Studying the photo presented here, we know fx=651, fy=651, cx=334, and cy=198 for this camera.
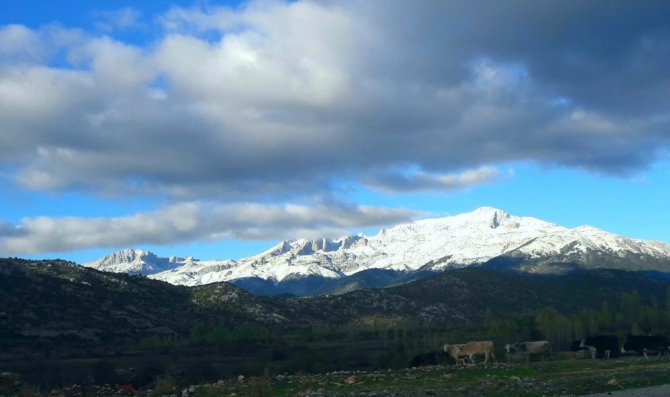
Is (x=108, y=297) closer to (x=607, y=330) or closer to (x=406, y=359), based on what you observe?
(x=406, y=359)

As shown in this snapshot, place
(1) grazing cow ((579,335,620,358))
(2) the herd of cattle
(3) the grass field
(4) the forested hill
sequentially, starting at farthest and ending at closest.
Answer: (4) the forested hill
(1) grazing cow ((579,335,620,358))
(2) the herd of cattle
(3) the grass field

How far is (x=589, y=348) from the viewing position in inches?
2474

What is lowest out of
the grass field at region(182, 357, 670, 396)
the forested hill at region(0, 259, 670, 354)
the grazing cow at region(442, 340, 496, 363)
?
the grass field at region(182, 357, 670, 396)

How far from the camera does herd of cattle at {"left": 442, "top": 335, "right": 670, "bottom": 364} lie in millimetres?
56750

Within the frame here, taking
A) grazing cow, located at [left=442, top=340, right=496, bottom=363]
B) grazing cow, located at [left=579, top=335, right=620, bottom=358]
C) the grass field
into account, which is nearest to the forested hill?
grazing cow, located at [left=579, top=335, right=620, bottom=358]

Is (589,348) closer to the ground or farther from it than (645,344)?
closer to the ground

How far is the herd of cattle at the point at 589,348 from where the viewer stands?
56750 millimetres

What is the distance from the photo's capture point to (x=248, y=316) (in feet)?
531

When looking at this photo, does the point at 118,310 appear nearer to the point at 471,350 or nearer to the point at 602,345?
the point at 471,350

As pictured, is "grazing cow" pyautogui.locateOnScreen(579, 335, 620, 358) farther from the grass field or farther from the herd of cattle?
the grass field

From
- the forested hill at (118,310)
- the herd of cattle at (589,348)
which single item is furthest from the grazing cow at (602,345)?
the forested hill at (118,310)

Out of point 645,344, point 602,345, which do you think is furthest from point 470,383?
point 645,344

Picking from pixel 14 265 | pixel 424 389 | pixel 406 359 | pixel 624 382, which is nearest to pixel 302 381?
pixel 424 389

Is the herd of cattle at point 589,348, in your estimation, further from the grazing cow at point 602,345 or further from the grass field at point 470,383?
the grass field at point 470,383
